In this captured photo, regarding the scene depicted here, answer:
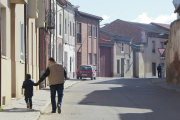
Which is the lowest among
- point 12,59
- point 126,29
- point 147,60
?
point 12,59

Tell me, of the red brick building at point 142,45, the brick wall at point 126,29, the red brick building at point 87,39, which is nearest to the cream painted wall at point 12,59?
the red brick building at point 87,39

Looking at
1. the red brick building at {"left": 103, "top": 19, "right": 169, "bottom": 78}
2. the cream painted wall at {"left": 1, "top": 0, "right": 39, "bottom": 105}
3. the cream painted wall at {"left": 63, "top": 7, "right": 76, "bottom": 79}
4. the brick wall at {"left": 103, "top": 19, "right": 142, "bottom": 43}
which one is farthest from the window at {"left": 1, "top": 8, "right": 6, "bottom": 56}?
the brick wall at {"left": 103, "top": 19, "right": 142, "bottom": 43}

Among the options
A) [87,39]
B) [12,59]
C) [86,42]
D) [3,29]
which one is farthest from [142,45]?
[3,29]

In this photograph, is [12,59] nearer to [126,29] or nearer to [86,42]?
[86,42]

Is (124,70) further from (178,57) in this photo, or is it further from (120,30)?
(178,57)

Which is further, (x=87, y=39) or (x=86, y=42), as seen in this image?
(x=87, y=39)

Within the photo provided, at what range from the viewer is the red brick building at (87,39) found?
1937 inches

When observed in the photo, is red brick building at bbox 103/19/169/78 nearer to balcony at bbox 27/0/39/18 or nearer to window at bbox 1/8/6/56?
balcony at bbox 27/0/39/18

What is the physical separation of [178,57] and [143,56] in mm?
36586

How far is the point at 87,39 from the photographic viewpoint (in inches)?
2020

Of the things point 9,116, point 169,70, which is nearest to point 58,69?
point 9,116

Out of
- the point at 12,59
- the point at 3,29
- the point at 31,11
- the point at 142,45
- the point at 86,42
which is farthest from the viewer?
the point at 142,45

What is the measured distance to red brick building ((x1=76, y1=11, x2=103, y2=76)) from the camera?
49188mm

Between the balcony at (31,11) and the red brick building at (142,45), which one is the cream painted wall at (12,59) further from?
the red brick building at (142,45)
